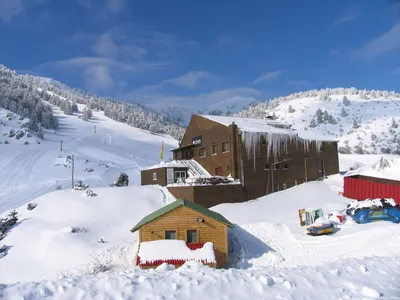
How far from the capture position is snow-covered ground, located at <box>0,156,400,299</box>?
6785 millimetres

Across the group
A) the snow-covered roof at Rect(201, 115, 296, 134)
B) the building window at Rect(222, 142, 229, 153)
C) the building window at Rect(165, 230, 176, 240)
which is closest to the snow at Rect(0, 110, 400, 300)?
the building window at Rect(165, 230, 176, 240)

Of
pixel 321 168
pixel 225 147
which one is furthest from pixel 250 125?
pixel 321 168

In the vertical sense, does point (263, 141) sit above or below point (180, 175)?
above

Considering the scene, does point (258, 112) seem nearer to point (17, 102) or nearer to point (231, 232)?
point (17, 102)

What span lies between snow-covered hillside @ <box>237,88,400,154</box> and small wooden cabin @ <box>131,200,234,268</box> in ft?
238

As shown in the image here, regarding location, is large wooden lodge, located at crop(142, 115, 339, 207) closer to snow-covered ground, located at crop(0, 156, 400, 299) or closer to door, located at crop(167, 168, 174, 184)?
door, located at crop(167, 168, 174, 184)

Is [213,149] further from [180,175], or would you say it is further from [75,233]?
[75,233]

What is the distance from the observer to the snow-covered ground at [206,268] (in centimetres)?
679

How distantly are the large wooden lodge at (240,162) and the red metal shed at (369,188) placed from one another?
16.2ft

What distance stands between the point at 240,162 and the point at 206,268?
21854 millimetres

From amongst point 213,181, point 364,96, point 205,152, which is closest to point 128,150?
point 205,152

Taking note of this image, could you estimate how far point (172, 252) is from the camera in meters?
18.1

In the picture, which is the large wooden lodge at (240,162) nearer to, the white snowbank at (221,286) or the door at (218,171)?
the door at (218,171)

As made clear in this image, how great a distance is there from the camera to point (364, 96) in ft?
516
